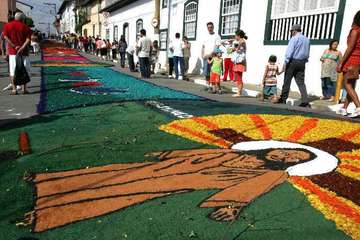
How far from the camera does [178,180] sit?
12.6 ft

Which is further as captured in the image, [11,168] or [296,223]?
[11,168]

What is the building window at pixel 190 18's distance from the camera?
1855cm

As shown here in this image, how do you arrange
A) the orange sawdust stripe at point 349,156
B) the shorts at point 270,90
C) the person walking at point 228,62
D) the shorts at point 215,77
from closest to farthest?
the orange sawdust stripe at point 349,156, the shorts at point 270,90, the shorts at point 215,77, the person walking at point 228,62

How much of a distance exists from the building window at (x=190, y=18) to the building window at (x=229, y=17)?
2.86m

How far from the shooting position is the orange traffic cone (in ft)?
15.4

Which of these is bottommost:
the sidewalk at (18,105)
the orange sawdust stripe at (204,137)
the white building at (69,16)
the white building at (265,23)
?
the sidewalk at (18,105)

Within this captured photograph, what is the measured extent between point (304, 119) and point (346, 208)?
392 centimetres

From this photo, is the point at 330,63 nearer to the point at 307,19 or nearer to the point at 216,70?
the point at 307,19

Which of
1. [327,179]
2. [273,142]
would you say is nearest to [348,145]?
[273,142]

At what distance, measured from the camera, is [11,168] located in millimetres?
4125

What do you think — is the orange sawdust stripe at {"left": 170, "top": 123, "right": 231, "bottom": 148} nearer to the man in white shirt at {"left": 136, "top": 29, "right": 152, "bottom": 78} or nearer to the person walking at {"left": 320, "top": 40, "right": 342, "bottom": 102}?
the person walking at {"left": 320, "top": 40, "right": 342, "bottom": 102}

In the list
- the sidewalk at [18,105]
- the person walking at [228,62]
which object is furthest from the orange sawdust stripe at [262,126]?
the person walking at [228,62]

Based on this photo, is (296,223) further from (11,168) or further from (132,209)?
(11,168)

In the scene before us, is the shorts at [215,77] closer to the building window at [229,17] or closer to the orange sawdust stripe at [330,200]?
the building window at [229,17]
